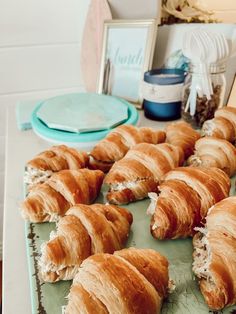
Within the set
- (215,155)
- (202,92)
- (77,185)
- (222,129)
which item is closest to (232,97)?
(202,92)

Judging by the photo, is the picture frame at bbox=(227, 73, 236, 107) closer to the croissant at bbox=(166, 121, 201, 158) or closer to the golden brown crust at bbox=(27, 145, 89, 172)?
the croissant at bbox=(166, 121, 201, 158)

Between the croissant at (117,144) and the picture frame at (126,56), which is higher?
the picture frame at (126,56)

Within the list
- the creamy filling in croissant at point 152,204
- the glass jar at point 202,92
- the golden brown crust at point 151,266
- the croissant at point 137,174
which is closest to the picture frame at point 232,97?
the glass jar at point 202,92

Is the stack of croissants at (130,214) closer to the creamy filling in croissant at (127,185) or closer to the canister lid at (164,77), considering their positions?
the creamy filling in croissant at (127,185)

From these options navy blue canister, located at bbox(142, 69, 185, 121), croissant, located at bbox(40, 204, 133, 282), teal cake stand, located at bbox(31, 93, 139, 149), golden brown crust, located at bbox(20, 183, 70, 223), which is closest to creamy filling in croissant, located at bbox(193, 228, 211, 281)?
croissant, located at bbox(40, 204, 133, 282)

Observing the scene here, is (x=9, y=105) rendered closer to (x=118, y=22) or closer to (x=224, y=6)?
(x=118, y=22)

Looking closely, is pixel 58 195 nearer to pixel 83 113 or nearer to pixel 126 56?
pixel 83 113

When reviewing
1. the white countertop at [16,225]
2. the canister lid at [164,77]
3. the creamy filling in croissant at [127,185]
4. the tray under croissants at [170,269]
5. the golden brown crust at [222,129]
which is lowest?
the white countertop at [16,225]

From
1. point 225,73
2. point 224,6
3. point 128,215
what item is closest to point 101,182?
point 128,215
